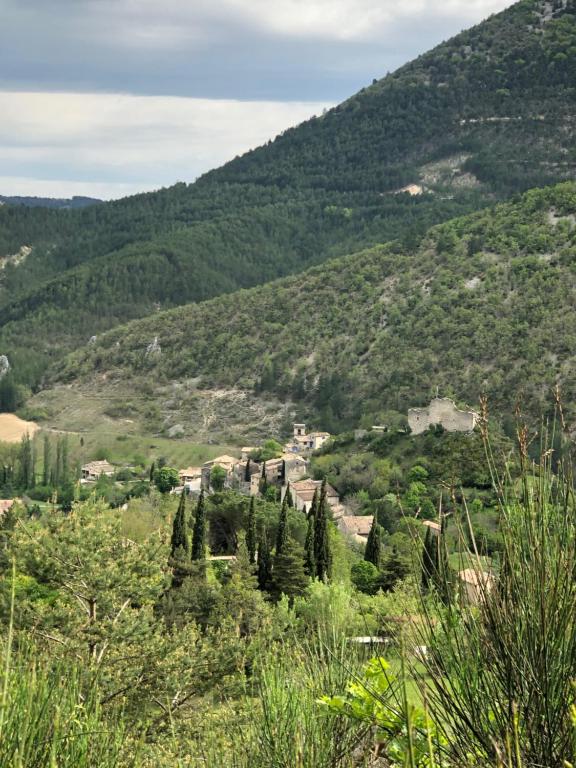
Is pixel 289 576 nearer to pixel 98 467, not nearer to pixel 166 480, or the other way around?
pixel 166 480

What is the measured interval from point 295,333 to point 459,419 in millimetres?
46814

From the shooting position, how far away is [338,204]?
7215 inches

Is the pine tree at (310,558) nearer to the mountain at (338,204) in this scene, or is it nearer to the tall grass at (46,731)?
the tall grass at (46,731)

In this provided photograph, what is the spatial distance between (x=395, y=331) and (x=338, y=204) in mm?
88994

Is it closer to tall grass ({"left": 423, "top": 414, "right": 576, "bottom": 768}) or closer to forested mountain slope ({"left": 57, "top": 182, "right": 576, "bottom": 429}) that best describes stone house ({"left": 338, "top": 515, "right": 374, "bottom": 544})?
forested mountain slope ({"left": 57, "top": 182, "right": 576, "bottom": 429})

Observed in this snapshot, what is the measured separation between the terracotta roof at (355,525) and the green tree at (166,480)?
1763 centimetres

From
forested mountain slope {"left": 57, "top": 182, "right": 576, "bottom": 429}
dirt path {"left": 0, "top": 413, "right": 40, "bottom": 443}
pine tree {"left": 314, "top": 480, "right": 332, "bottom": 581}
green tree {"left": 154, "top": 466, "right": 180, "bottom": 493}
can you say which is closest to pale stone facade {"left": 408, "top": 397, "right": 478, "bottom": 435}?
forested mountain slope {"left": 57, "top": 182, "right": 576, "bottom": 429}

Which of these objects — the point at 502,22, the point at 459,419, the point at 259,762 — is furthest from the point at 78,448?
the point at 502,22

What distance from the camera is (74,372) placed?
11381cm

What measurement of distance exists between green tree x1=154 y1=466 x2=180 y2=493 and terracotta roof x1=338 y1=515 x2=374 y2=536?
17630 mm

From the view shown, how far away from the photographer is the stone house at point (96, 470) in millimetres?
76287

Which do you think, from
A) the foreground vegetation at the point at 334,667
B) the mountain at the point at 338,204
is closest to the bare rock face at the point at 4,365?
the mountain at the point at 338,204

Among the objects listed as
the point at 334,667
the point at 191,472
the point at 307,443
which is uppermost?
the point at 334,667

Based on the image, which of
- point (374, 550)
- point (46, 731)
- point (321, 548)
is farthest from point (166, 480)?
point (46, 731)
